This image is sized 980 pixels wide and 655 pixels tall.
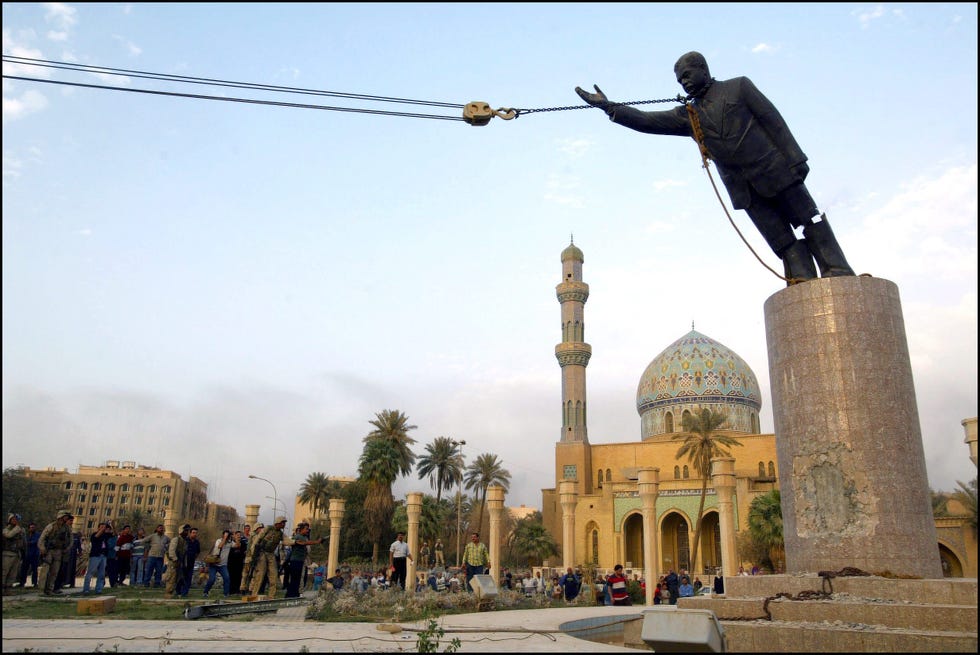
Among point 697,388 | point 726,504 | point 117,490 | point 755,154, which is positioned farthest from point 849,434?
point 117,490

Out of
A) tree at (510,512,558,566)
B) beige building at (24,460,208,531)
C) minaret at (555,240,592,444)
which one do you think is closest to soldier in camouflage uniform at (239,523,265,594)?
tree at (510,512,558,566)

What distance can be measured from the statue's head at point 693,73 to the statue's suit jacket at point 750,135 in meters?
0.12

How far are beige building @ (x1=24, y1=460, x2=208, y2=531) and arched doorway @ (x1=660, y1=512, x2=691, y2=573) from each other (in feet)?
176

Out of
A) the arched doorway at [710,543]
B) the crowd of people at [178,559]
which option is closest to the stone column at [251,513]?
the crowd of people at [178,559]

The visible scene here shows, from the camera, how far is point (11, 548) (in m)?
11.6

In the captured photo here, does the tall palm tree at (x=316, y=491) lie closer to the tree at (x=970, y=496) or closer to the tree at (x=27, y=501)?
the tree at (x=27, y=501)

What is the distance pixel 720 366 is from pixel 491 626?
47122mm

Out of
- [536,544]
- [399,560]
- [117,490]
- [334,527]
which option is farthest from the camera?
[117,490]

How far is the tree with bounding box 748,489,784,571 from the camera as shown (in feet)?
112

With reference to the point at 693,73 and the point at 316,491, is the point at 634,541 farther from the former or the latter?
the point at 693,73

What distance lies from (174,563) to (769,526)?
2901cm

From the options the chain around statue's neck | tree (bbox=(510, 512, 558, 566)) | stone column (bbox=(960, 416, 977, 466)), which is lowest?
tree (bbox=(510, 512, 558, 566))

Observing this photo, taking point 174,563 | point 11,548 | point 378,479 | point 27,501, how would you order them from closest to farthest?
point 11,548, point 174,563, point 378,479, point 27,501

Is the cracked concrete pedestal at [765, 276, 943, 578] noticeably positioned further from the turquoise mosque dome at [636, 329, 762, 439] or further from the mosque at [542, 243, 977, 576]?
the turquoise mosque dome at [636, 329, 762, 439]
